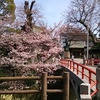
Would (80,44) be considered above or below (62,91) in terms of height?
above

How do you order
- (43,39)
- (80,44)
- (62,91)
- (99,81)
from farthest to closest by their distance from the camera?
(80,44)
(43,39)
(99,81)
(62,91)

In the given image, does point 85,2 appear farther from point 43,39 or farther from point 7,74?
point 7,74

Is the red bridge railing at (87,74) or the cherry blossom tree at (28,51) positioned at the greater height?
the cherry blossom tree at (28,51)

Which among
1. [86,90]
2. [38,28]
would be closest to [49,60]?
[38,28]

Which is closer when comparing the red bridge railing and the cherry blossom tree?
the red bridge railing

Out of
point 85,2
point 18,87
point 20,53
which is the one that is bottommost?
point 18,87

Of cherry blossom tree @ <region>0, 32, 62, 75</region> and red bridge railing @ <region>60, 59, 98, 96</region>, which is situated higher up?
cherry blossom tree @ <region>0, 32, 62, 75</region>

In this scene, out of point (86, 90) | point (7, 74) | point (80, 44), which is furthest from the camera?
point (80, 44)

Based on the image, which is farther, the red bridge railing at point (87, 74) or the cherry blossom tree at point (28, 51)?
the cherry blossom tree at point (28, 51)

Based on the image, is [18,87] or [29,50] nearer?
[18,87]

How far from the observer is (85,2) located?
48.6 metres

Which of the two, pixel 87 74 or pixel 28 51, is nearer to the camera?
pixel 87 74

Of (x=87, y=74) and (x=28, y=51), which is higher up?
(x=28, y=51)

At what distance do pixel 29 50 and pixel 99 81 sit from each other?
502 inches
